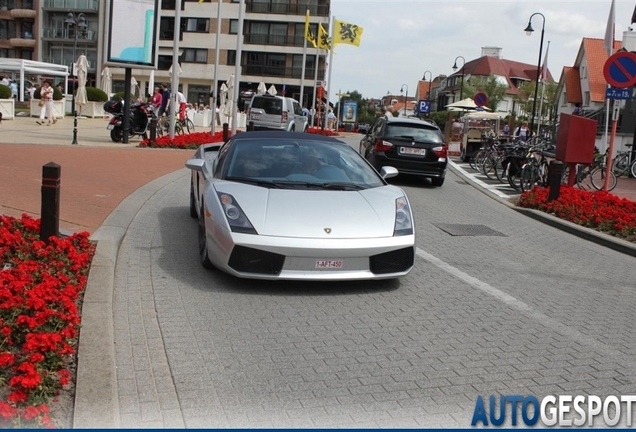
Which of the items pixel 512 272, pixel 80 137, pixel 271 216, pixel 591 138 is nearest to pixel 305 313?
pixel 271 216

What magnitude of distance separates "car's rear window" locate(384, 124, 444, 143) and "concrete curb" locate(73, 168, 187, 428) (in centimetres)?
959

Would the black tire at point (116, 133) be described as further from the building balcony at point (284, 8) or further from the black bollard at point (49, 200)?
the building balcony at point (284, 8)

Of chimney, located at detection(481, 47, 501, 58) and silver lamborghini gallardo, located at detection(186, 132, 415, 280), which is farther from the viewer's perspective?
chimney, located at detection(481, 47, 501, 58)

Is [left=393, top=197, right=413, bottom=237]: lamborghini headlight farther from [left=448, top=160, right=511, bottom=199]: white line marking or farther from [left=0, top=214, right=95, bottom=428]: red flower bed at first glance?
[left=448, top=160, right=511, bottom=199]: white line marking

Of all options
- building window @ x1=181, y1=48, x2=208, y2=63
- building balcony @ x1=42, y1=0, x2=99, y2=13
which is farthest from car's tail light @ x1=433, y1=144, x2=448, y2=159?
building balcony @ x1=42, y1=0, x2=99, y2=13

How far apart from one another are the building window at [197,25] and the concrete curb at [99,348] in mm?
71782

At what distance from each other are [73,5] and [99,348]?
2969 inches

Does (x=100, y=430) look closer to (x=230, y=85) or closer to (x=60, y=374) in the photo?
(x=60, y=374)

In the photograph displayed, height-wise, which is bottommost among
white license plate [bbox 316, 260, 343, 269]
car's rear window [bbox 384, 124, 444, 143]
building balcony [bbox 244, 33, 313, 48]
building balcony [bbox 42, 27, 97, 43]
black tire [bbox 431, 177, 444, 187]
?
black tire [bbox 431, 177, 444, 187]

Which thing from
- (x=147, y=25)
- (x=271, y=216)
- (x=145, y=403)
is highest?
(x=147, y=25)

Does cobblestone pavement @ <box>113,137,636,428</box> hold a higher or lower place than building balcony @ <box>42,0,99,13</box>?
lower

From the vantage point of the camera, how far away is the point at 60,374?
13.5ft

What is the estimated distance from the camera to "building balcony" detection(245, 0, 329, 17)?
75000 mm

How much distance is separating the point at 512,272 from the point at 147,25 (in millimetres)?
17895
